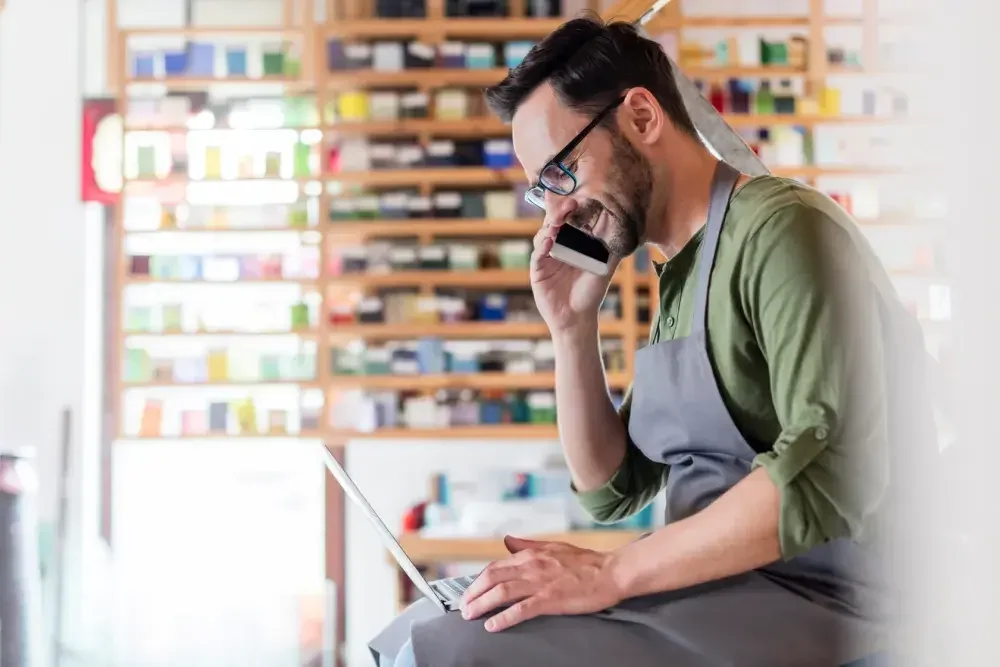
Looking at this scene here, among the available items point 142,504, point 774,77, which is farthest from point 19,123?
point 774,77

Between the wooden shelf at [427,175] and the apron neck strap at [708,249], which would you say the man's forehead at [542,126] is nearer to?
the apron neck strap at [708,249]

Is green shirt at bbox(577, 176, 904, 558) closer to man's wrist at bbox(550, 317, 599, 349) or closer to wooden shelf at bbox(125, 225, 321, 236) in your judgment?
man's wrist at bbox(550, 317, 599, 349)

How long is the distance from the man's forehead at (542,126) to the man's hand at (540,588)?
484 millimetres

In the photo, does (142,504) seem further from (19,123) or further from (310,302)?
(19,123)

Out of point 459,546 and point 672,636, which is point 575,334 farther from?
point 459,546

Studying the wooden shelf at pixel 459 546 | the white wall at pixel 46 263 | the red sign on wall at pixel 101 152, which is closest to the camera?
the wooden shelf at pixel 459 546

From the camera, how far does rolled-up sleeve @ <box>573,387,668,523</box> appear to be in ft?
3.67

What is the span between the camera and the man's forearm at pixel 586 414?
1087mm

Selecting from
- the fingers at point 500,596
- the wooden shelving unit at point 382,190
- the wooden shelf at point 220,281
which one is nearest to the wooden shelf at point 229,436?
the wooden shelving unit at point 382,190

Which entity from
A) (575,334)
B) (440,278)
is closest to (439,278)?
(440,278)

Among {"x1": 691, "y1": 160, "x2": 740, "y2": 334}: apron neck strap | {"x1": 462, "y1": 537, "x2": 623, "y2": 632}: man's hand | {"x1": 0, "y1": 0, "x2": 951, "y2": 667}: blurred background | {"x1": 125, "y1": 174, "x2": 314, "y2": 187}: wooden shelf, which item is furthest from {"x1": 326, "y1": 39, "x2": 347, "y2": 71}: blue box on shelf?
{"x1": 462, "y1": 537, "x2": 623, "y2": 632}: man's hand

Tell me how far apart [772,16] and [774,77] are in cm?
21

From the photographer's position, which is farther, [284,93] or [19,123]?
[284,93]

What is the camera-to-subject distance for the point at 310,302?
134 inches
